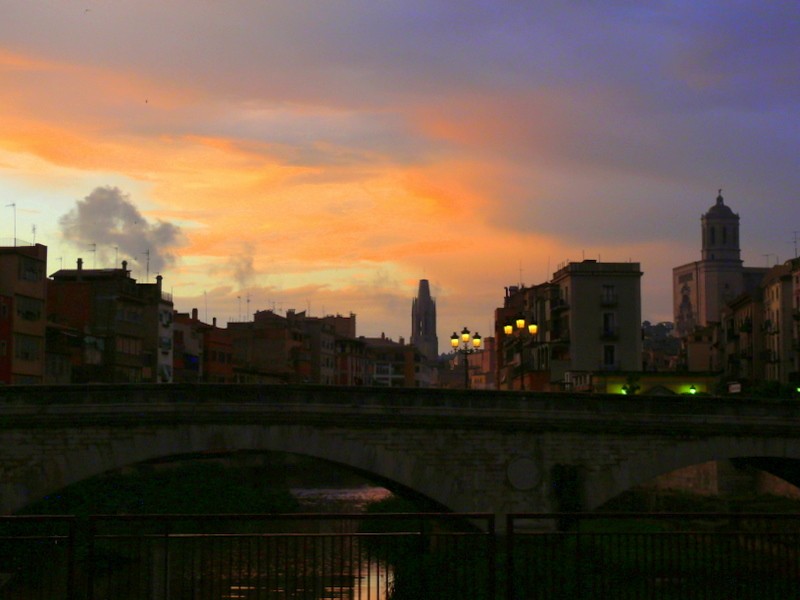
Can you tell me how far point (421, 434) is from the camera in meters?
35.3

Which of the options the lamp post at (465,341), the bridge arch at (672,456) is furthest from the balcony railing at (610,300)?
the bridge arch at (672,456)

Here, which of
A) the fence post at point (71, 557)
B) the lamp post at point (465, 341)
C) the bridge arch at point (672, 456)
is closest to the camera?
the fence post at point (71, 557)

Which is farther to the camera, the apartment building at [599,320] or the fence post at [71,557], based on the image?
the apartment building at [599,320]

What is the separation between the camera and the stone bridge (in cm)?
3394

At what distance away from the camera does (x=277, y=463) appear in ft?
310

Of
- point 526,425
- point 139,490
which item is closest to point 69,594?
point 526,425

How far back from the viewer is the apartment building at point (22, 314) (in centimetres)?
6519

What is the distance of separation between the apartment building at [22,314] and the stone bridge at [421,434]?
31870 millimetres

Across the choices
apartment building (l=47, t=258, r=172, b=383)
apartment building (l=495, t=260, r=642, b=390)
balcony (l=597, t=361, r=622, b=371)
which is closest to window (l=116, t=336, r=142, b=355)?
apartment building (l=47, t=258, r=172, b=383)

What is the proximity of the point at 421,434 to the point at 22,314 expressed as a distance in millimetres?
38206

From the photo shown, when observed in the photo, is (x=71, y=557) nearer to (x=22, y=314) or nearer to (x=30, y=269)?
(x=22, y=314)

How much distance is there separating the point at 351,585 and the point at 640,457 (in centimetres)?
2103

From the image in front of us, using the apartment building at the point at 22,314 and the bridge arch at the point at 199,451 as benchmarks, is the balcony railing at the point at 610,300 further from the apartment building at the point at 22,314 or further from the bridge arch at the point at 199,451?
the bridge arch at the point at 199,451

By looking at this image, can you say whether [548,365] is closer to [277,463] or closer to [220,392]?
[277,463]
